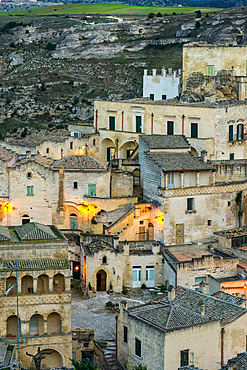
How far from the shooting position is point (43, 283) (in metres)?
49.6

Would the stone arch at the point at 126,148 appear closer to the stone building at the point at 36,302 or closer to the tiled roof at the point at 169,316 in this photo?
the stone building at the point at 36,302

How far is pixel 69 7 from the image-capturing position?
7800 inches

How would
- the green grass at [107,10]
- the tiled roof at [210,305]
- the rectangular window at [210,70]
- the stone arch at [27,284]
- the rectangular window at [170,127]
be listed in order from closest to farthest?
1. the tiled roof at [210,305]
2. the stone arch at [27,284]
3. the rectangular window at [170,127]
4. the rectangular window at [210,70]
5. the green grass at [107,10]

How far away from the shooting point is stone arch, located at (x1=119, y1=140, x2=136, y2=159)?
82500 mm

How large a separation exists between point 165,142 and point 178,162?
3939mm

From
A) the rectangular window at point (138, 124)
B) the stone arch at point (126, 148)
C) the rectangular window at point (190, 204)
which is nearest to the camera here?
the rectangular window at point (190, 204)

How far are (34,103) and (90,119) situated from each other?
43.6ft

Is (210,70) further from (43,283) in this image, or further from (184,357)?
(184,357)

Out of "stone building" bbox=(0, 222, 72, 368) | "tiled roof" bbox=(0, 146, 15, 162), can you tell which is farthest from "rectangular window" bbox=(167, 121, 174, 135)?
"stone building" bbox=(0, 222, 72, 368)

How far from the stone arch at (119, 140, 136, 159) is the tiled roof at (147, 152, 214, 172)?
14.7 meters

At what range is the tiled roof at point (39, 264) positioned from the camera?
162ft

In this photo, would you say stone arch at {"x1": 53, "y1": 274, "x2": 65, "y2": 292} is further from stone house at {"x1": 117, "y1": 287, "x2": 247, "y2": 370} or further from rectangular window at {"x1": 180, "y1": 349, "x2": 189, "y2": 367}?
rectangular window at {"x1": 180, "y1": 349, "x2": 189, "y2": 367}

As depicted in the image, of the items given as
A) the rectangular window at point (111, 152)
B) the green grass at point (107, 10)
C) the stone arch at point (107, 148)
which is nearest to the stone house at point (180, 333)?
the rectangular window at point (111, 152)

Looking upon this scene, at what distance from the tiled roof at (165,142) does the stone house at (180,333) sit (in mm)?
22647
